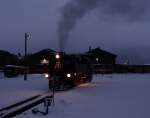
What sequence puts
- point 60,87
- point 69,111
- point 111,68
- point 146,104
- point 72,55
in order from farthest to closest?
point 111,68, point 72,55, point 60,87, point 146,104, point 69,111

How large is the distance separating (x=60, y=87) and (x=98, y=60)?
75.3 meters

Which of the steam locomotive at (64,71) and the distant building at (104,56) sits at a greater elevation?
the distant building at (104,56)

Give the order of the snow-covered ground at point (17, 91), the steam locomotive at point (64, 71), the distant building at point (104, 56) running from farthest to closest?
the distant building at point (104, 56), the steam locomotive at point (64, 71), the snow-covered ground at point (17, 91)

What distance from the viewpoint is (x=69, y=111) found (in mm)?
17094

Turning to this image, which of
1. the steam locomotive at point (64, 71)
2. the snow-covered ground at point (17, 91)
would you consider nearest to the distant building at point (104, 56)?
the snow-covered ground at point (17, 91)

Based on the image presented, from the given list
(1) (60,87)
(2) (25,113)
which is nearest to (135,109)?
(2) (25,113)

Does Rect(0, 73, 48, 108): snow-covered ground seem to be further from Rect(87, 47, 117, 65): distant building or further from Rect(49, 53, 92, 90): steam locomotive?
Rect(87, 47, 117, 65): distant building

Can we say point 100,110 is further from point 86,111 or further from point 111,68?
point 111,68

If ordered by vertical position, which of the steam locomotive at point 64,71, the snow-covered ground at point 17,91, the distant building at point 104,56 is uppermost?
the distant building at point 104,56

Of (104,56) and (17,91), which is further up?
(104,56)

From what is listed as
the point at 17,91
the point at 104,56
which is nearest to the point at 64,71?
the point at 17,91

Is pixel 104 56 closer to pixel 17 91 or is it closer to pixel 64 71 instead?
pixel 64 71

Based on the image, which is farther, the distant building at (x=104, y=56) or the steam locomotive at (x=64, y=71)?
the distant building at (x=104, y=56)

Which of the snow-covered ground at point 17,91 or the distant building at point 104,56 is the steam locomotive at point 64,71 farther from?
the distant building at point 104,56
